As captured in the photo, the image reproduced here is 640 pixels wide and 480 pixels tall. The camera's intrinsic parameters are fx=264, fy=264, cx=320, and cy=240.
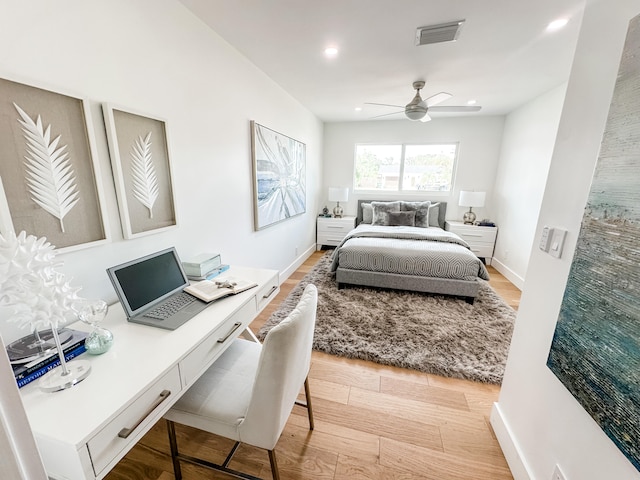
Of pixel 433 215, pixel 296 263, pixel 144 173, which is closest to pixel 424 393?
pixel 144 173

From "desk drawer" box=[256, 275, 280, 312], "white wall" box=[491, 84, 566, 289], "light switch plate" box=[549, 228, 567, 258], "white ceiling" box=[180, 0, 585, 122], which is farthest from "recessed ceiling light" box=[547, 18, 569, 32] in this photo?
"desk drawer" box=[256, 275, 280, 312]

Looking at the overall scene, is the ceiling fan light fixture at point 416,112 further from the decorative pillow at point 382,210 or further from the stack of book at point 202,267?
the stack of book at point 202,267

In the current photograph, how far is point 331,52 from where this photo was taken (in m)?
2.22

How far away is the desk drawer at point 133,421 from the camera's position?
26.6 inches

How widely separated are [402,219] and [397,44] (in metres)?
2.63

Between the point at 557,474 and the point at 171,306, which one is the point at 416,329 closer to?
the point at 557,474

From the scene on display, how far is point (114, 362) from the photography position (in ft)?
2.95

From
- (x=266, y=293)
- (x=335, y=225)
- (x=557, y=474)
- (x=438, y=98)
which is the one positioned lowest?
(x=557, y=474)

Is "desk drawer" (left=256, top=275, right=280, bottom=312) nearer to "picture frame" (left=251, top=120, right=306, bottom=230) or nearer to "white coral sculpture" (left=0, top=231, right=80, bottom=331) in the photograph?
"white coral sculpture" (left=0, top=231, right=80, bottom=331)

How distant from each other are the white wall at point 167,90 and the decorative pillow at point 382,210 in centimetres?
224

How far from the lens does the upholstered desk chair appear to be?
2.93 ft

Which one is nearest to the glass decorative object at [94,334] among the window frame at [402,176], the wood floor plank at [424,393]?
the wood floor plank at [424,393]

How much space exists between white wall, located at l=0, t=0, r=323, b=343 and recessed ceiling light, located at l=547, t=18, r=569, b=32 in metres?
2.29

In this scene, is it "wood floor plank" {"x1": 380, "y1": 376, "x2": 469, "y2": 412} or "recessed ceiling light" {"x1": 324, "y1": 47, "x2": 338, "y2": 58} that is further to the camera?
"recessed ceiling light" {"x1": 324, "y1": 47, "x2": 338, "y2": 58}
